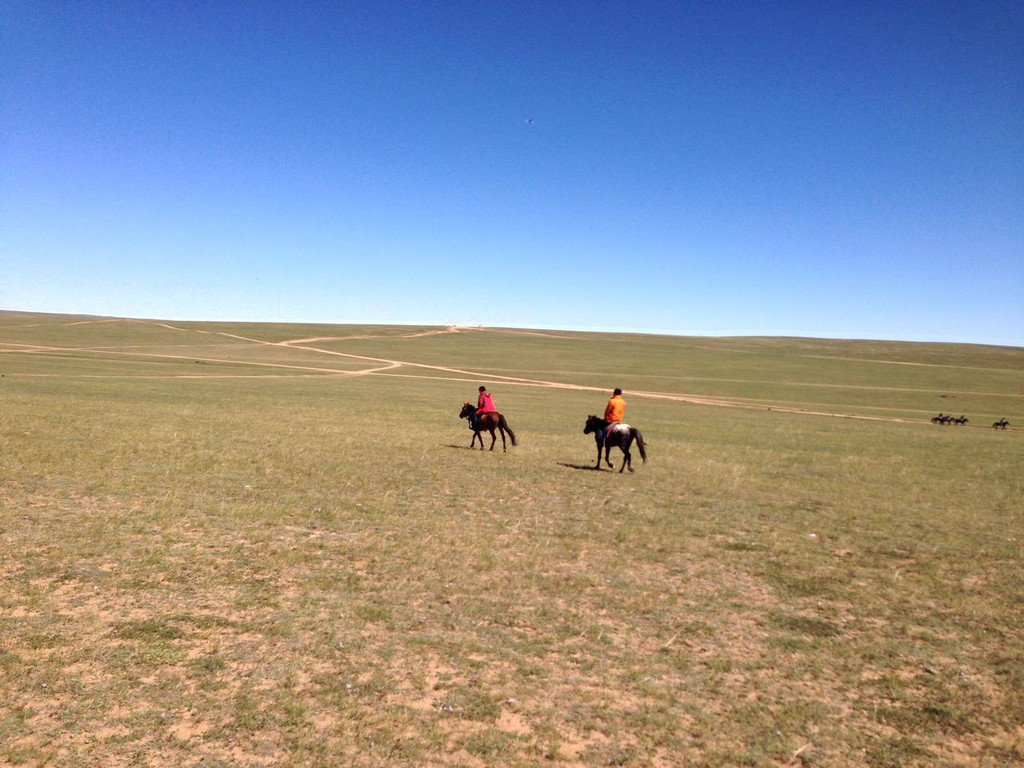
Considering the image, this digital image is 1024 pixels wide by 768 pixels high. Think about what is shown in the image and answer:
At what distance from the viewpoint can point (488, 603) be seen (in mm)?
8836

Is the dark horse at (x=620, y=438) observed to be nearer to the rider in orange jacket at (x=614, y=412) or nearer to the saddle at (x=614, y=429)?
the saddle at (x=614, y=429)

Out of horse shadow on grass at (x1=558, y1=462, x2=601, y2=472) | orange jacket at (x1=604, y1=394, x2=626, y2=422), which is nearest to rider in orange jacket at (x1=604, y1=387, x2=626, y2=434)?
orange jacket at (x1=604, y1=394, x2=626, y2=422)

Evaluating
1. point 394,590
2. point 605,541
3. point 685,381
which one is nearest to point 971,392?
point 685,381

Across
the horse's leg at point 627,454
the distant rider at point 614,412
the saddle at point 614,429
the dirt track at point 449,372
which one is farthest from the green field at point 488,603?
the dirt track at point 449,372

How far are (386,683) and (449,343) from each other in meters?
111

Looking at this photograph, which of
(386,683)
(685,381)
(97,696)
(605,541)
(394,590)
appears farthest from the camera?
(685,381)

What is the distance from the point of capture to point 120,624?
7.48 metres

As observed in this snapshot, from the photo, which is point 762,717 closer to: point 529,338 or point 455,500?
point 455,500

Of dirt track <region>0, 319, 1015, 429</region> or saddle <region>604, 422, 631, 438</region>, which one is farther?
dirt track <region>0, 319, 1015, 429</region>

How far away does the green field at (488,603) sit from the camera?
5859 millimetres

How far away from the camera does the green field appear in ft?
19.2

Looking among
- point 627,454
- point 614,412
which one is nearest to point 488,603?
point 627,454

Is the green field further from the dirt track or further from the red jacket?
the dirt track

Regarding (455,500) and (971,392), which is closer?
(455,500)
